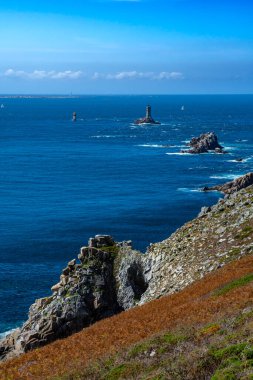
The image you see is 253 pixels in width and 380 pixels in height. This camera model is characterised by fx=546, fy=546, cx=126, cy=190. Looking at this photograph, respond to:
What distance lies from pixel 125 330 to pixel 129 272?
1625cm

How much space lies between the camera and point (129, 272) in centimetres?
4041

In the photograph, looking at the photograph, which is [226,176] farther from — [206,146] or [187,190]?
[206,146]

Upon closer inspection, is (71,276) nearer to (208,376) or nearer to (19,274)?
(208,376)

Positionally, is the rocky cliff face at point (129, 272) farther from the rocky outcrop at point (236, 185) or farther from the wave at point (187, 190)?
the wave at point (187, 190)

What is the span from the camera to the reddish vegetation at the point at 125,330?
69.9 feet

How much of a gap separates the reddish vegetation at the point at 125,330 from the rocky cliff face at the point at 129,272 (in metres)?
5.94

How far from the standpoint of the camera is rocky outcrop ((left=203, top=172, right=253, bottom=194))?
105069mm

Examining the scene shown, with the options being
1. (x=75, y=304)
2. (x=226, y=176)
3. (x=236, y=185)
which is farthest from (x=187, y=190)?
(x=75, y=304)

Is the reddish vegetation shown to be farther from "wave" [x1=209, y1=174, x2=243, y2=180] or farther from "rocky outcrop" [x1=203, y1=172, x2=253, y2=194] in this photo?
"wave" [x1=209, y1=174, x2=243, y2=180]

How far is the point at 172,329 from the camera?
21094mm

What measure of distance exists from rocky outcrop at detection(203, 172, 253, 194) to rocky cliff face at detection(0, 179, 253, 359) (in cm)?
6200

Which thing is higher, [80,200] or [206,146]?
[206,146]

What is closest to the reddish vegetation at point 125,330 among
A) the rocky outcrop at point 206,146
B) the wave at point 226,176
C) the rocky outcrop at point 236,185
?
the rocky outcrop at point 236,185

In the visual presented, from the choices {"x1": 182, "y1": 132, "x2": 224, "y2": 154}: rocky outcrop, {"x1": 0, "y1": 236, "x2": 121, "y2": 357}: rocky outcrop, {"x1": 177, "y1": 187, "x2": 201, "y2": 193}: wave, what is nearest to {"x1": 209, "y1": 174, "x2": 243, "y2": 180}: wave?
{"x1": 177, "y1": 187, "x2": 201, "y2": 193}: wave
